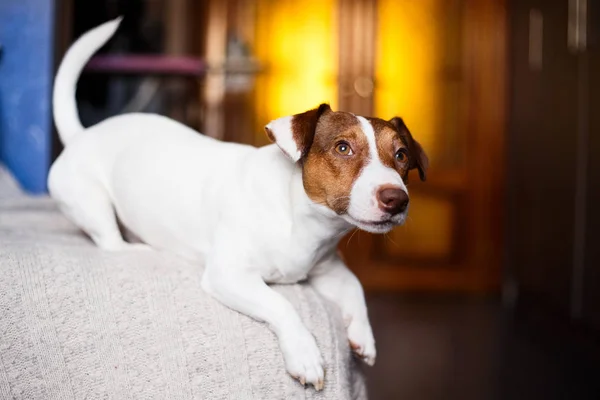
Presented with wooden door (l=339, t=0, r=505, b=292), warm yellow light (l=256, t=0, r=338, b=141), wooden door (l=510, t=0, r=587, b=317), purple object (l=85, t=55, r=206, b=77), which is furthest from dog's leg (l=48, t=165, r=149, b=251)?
wooden door (l=339, t=0, r=505, b=292)

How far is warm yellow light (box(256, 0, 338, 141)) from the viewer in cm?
486

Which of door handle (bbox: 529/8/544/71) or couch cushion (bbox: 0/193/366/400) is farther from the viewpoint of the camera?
door handle (bbox: 529/8/544/71)

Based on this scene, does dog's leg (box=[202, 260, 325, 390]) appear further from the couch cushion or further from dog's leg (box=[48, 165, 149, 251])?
dog's leg (box=[48, 165, 149, 251])

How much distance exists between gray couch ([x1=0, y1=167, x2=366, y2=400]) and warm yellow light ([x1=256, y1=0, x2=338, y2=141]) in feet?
11.9

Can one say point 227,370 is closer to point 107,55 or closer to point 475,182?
point 107,55

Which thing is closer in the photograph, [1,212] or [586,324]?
[1,212]

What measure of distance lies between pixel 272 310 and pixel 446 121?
3928mm

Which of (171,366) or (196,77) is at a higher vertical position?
(196,77)

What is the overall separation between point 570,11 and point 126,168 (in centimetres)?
293

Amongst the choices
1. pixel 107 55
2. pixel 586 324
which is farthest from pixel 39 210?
pixel 586 324

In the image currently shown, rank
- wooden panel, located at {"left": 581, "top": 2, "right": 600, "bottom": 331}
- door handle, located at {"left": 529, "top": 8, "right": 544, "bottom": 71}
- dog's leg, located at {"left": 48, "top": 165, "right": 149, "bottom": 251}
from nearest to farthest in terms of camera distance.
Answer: dog's leg, located at {"left": 48, "top": 165, "right": 149, "bottom": 251}, wooden panel, located at {"left": 581, "top": 2, "right": 600, "bottom": 331}, door handle, located at {"left": 529, "top": 8, "right": 544, "bottom": 71}

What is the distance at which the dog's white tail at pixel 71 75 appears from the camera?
6.64 feet

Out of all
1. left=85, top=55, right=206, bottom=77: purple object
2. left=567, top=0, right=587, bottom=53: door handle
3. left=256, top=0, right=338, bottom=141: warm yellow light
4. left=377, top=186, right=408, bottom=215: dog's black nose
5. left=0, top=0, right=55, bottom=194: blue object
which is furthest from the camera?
left=256, top=0, right=338, bottom=141: warm yellow light

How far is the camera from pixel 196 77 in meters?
4.73
